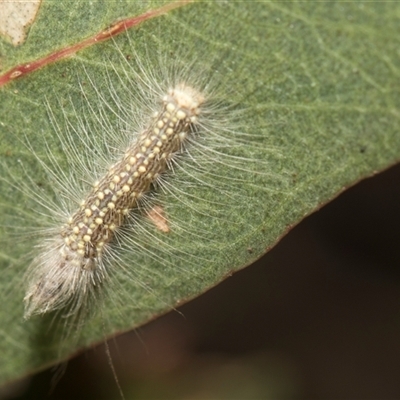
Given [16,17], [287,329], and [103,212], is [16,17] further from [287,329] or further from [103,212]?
[287,329]

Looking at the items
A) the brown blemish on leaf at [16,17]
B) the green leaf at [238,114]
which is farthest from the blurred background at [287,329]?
the brown blemish on leaf at [16,17]

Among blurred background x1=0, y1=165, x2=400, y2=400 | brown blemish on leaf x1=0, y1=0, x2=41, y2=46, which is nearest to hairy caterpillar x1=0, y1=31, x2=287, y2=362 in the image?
brown blemish on leaf x1=0, y1=0, x2=41, y2=46

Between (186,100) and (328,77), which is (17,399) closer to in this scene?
(186,100)

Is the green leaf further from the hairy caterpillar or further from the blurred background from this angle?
the blurred background

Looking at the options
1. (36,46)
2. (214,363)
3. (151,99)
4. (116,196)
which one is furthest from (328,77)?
(214,363)

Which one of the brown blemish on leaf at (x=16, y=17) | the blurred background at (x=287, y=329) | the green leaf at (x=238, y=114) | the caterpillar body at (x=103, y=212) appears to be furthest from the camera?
the blurred background at (x=287, y=329)

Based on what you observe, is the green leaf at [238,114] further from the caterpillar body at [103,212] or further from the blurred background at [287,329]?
the blurred background at [287,329]
